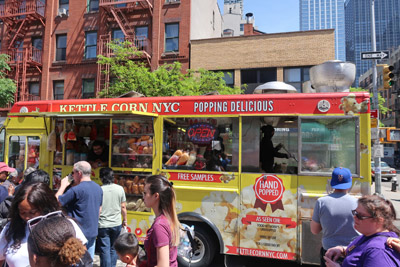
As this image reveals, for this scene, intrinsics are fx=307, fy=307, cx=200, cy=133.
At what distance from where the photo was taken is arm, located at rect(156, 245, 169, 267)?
7.73 feet

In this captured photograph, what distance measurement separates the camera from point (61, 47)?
21.5 meters

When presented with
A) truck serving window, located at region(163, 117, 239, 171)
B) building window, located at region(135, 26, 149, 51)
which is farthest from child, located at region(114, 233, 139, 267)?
Answer: building window, located at region(135, 26, 149, 51)

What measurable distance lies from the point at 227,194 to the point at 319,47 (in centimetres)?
1550

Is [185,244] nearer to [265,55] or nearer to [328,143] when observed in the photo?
[328,143]

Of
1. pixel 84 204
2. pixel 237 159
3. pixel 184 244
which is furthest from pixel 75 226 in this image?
pixel 237 159

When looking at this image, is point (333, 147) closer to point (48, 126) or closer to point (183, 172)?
point (183, 172)

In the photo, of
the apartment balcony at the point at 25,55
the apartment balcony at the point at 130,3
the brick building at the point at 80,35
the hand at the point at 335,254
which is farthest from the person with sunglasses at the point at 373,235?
the apartment balcony at the point at 25,55

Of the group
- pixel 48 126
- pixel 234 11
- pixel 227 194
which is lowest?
pixel 227 194

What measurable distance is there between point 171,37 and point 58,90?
8910mm

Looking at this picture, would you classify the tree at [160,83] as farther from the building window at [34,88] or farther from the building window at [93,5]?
the building window at [34,88]

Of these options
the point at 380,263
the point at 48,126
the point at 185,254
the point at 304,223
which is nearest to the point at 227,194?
the point at 304,223

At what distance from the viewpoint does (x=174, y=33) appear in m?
19.8

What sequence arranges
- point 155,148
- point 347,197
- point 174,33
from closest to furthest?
point 347,197 → point 155,148 → point 174,33

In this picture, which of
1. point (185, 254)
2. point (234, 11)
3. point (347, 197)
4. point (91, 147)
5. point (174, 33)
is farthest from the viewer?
point (234, 11)
